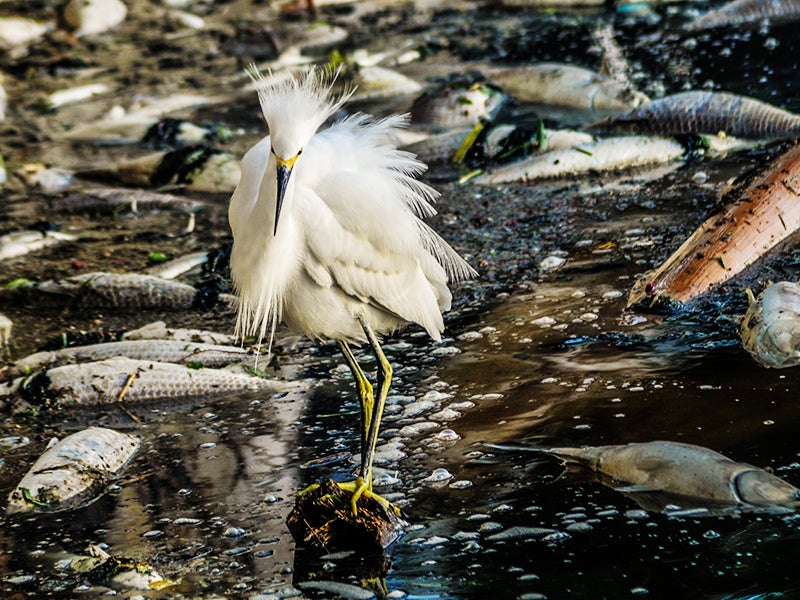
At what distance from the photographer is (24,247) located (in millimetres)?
7605

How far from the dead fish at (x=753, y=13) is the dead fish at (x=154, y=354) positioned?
7997 mm

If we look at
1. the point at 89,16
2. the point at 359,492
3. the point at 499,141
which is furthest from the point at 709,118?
the point at 89,16

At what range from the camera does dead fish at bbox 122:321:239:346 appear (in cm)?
561

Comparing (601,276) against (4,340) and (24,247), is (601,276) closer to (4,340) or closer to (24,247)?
(4,340)

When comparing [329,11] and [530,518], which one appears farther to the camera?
[329,11]

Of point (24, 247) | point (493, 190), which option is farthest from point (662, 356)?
point (24, 247)

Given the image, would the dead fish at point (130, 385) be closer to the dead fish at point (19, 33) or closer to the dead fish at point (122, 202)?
the dead fish at point (122, 202)

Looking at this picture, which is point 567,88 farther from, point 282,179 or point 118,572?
point 118,572

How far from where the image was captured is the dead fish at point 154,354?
5.40 m

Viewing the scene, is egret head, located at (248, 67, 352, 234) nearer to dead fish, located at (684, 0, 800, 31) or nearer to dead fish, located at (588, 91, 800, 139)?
dead fish, located at (588, 91, 800, 139)

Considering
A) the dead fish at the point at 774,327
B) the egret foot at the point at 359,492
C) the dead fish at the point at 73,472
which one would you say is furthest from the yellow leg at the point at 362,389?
the dead fish at the point at 774,327

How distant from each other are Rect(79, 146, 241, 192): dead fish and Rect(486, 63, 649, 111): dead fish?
2848 mm

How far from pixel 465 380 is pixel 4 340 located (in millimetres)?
2766

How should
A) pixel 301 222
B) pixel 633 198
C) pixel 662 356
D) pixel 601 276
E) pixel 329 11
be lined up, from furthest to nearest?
pixel 329 11
pixel 633 198
pixel 601 276
pixel 662 356
pixel 301 222
